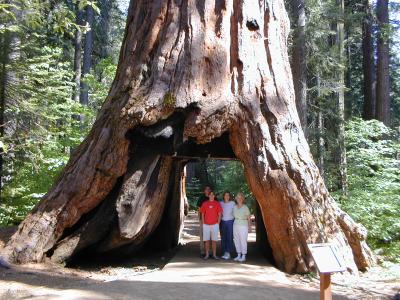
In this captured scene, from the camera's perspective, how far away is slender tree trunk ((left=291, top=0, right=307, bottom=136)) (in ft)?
47.8

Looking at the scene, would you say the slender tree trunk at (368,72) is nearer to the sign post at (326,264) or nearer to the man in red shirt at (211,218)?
the man in red shirt at (211,218)

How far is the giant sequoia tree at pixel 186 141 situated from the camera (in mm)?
8156

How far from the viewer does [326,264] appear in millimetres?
4918

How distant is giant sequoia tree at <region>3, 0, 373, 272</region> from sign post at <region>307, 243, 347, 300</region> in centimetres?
308

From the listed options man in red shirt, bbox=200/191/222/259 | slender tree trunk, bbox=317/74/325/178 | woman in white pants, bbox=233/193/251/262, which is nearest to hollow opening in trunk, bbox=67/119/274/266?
woman in white pants, bbox=233/193/251/262

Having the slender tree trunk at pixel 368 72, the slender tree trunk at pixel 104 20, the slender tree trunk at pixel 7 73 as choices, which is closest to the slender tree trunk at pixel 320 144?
the slender tree trunk at pixel 368 72

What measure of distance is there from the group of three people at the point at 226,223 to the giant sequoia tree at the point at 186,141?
2.06 feet

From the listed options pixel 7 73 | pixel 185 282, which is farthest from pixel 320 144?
pixel 185 282

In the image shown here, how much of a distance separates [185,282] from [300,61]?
33.7ft

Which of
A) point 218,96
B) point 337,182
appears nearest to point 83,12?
point 337,182

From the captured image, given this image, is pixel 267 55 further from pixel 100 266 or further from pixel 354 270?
pixel 100 266

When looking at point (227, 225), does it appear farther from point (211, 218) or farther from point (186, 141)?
point (186, 141)

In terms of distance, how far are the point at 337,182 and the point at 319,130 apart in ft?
6.58

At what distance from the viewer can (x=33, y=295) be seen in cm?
577
